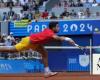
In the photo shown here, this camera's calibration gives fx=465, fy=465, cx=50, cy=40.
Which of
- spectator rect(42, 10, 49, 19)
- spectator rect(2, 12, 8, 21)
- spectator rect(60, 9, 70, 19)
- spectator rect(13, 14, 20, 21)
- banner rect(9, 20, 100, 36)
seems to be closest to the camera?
banner rect(9, 20, 100, 36)

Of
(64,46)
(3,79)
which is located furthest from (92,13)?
(3,79)

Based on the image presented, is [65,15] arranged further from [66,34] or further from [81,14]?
[66,34]

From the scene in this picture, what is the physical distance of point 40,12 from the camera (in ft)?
91.8

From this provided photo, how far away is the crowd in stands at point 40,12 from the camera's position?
85.9ft

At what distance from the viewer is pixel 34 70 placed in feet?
67.8

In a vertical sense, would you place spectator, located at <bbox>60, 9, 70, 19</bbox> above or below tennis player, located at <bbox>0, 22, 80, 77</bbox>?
below

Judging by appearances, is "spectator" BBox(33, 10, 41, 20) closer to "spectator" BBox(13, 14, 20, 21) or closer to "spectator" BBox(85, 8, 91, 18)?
"spectator" BBox(13, 14, 20, 21)

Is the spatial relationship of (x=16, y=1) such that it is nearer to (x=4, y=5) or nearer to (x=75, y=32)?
(x=4, y=5)

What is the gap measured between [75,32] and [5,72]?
510 centimetres

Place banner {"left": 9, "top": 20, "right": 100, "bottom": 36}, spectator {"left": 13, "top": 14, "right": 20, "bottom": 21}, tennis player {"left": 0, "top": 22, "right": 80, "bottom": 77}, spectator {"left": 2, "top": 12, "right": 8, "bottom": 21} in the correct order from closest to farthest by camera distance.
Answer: tennis player {"left": 0, "top": 22, "right": 80, "bottom": 77}, banner {"left": 9, "top": 20, "right": 100, "bottom": 36}, spectator {"left": 13, "top": 14, "right": 20, "bottom": 21}, spectator {"left": 2, "top": 12, "right": 8, "bottom": 21}

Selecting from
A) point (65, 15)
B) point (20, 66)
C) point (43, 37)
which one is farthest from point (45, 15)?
point (43, 37)

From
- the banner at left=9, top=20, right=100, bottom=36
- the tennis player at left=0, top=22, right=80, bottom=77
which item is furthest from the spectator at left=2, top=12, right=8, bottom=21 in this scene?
the tennis player at left=0, top=22, right=80, bottom=77

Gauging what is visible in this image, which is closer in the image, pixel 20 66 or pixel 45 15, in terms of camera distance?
pixel 20 66

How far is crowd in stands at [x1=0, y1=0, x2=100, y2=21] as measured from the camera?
1031 inches
